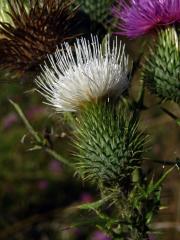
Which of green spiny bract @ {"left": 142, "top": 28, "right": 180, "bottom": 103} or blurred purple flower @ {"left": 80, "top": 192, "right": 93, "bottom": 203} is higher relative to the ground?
green spiny bract @ {"left": 142, "top": 28, "right": 180, "bottom": 103}

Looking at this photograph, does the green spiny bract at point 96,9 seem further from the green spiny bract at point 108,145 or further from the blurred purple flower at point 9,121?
the blurred purple flower at point 9,121

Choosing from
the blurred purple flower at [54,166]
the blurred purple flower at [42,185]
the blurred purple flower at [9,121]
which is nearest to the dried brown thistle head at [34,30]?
the blurred purple flower at [42,185]

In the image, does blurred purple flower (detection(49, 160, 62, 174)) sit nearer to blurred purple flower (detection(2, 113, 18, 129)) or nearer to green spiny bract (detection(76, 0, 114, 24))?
blurred purple flower (detection(2, 113, 18, 129))

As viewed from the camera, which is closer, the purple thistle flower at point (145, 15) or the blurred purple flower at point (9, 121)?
the purple thistle flower at point (145, 15)

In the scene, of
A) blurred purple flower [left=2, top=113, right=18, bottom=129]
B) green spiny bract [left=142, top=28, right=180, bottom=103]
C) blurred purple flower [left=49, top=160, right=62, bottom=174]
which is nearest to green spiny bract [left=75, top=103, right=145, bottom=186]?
green spiny bract [left=142, top=28, right=180, bottom=103]

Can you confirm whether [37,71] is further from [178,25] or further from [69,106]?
[178,25]

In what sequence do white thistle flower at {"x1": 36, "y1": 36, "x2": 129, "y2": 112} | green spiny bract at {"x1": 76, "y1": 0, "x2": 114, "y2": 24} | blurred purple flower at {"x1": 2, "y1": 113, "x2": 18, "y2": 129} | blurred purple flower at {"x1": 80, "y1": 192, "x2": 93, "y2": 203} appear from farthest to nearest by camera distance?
1. blurred purple flower at {"x1": 2, "y1": 113, "x2": 18, "y2": 129}
2. blurred purple flower at {"x1": 80, "y1": 192, "x2": 93, "y2": 203}
3. green spiny bract at {"x1": 76, "y1": 0, "x2": 114, "y2": 24}
4. white thistle flower at {"x1": 36, "y1": 36, "x2": 129, "y2": 112}
